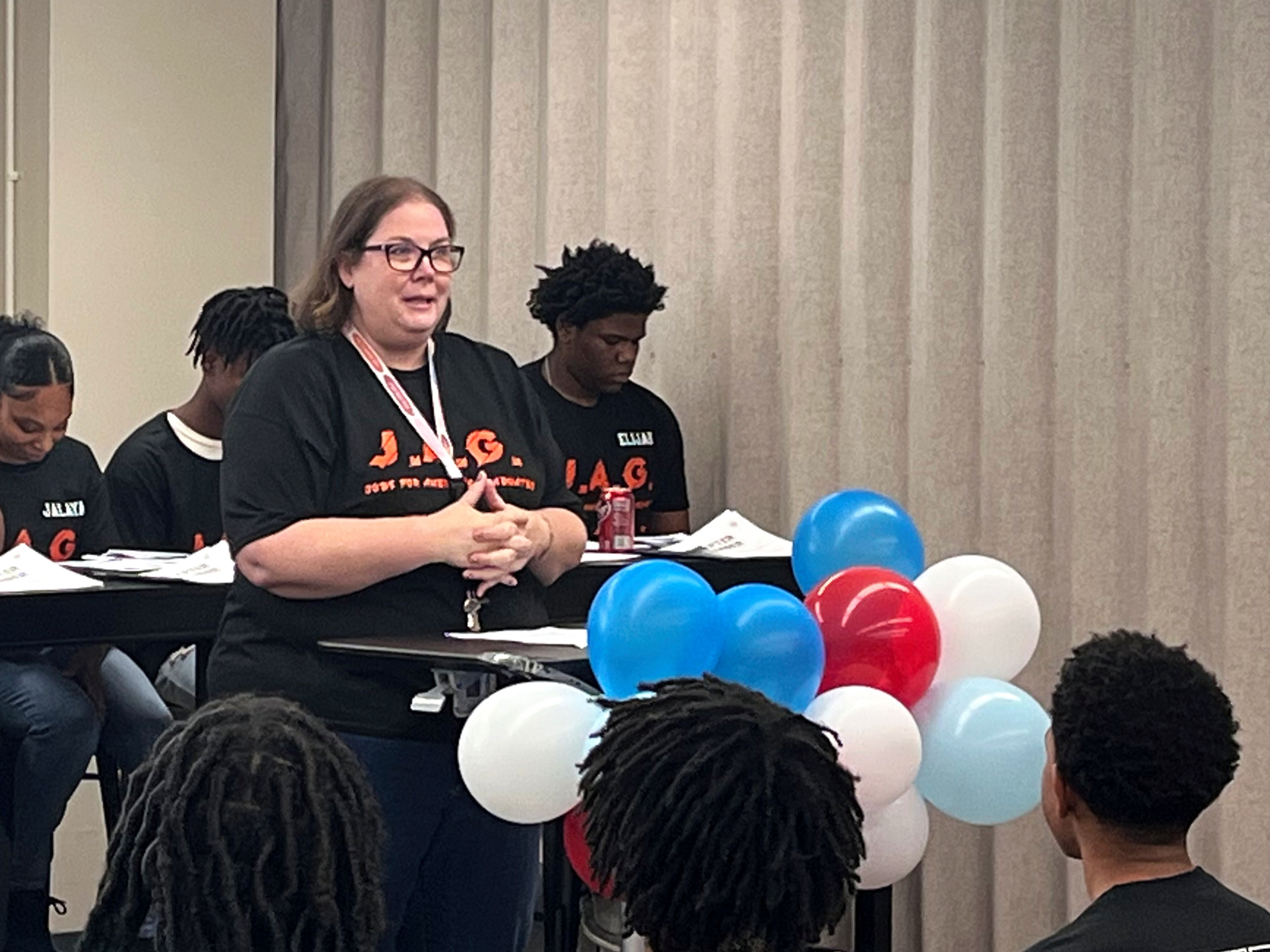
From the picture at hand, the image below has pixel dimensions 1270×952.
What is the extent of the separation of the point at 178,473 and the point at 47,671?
57 cm

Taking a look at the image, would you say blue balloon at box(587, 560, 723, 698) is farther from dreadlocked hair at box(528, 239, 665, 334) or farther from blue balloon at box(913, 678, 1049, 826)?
dreadlocked hair at box(528, 239, 665, 334)

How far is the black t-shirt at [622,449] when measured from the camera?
4609 millimetres

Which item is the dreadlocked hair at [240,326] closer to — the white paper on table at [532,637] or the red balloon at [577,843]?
the white paper on table at [532,637]

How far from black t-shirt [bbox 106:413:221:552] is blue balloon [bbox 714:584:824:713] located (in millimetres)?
2245

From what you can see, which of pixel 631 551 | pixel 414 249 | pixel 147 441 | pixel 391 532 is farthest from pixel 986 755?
pixel 147 441

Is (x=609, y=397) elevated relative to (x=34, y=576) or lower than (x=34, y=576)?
elevated

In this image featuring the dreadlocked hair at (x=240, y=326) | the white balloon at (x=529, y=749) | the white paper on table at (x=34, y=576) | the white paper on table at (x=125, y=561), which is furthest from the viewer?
the dreadlocked hair at (x=240, y=326)

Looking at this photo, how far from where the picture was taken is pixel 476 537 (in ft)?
8.73

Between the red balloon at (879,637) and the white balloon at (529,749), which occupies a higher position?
the red balloon at (879,637)

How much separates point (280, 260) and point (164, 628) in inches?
94.4

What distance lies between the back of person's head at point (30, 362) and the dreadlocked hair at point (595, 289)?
1165 millimetres

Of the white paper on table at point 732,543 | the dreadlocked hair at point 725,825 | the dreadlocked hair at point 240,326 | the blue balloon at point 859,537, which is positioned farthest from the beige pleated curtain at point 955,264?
the dreadlocked hair at point 725,825

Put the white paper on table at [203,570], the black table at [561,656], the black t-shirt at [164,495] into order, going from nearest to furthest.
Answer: the black table at [561,656], the white paper on table at [203,570], the black t-shirt at [164,495]

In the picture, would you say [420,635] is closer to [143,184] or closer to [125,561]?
[125,561]
